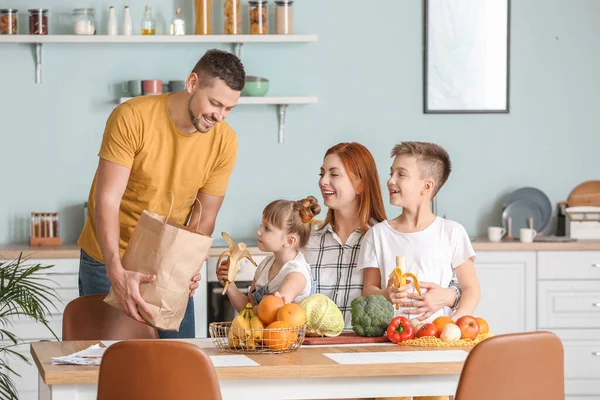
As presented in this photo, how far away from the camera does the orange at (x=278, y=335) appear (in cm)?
209

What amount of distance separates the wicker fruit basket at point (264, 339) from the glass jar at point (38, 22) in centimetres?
273

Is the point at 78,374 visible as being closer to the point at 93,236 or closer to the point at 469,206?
the point at 93,236

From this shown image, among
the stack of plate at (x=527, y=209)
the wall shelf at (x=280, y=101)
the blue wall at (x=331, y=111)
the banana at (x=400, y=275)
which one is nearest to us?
the banana at (x=400, y=275)

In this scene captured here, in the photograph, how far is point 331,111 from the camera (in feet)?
15.4

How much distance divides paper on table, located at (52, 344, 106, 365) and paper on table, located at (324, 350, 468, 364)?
54cm

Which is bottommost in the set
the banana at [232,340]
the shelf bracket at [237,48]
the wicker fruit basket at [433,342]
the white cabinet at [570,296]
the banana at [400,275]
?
the white cabinet at [570,296]

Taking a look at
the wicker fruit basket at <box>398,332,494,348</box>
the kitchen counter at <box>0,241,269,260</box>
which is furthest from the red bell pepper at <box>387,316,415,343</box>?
the kitchen counter at <box>0,241,269,260</box>

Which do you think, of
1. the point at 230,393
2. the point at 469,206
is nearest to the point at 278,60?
the point at 469,206

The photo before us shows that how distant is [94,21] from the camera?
4.48m

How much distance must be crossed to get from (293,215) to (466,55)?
2353 millimetres

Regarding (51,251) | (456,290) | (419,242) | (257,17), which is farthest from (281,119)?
(456,290)

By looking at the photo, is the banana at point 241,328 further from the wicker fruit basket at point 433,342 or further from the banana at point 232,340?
the wicker fruit basket at point 433,342

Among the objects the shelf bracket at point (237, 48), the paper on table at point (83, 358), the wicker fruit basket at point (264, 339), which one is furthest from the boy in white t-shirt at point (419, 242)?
the shelf bracket at point (237, 48)

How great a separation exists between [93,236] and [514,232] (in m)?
2.56
